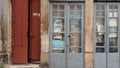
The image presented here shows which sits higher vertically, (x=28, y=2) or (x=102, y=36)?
(x=28, y=2)

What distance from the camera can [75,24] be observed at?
1717 centimetres

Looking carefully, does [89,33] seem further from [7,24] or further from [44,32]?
[7,24]

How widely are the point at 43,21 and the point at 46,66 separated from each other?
5.36 feet

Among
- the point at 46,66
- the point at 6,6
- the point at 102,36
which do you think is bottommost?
the point at 46,66

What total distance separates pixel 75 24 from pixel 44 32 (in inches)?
46.3

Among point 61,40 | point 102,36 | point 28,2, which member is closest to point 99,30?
point 102,36

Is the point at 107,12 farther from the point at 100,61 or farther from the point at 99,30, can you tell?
the point at 100,61

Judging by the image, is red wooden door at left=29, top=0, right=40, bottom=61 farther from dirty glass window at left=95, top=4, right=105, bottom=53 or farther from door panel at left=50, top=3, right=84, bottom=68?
dirty glass window at left=95, top=4, right=105, bottom=53

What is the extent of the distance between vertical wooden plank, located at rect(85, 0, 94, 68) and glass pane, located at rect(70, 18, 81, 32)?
26 centimetres

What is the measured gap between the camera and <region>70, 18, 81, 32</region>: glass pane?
1716 cm

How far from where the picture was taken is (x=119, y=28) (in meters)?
17.2

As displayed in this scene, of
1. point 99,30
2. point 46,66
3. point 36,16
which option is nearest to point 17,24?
point 36,16

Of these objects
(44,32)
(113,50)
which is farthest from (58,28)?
(113,50)

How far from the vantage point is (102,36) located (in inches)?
679
